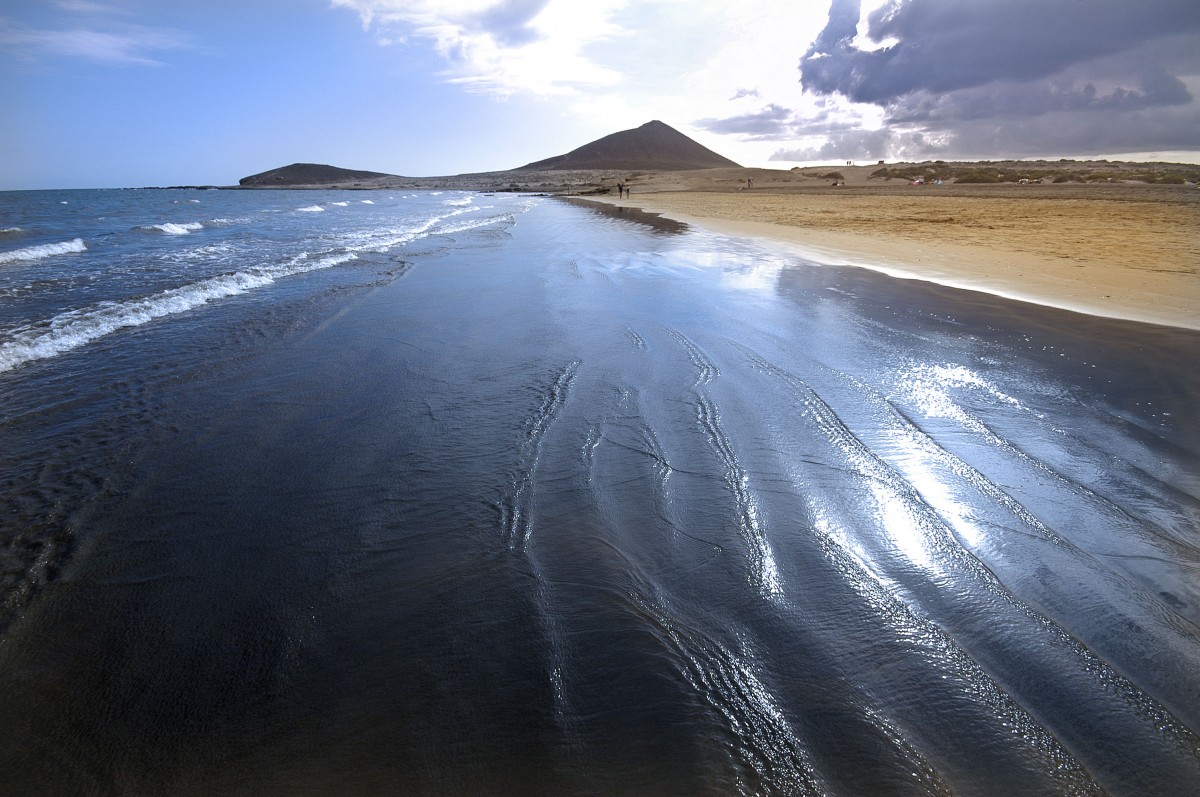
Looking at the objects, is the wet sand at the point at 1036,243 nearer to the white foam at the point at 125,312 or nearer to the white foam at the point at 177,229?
the white foam at the point at 125,312

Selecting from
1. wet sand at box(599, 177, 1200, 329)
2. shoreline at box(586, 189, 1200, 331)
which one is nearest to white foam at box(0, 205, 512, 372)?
shoreline at box(586, 189, 1200, 331)

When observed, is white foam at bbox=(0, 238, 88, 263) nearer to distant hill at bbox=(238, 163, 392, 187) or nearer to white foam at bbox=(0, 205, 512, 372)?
white foam at bbox=(0, 205, 512, 372)

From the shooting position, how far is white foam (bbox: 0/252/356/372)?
7.00 meters

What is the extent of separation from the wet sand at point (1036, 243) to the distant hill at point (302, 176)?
Result: 186040 millimetres

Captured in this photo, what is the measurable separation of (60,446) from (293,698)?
3884 millimetres

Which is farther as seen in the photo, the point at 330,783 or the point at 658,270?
the point at 658,270

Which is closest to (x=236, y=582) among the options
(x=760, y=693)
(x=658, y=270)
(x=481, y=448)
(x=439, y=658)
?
(x=439, y=658)

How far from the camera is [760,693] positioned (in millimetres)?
2256

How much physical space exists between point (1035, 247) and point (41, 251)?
2725 centimetres

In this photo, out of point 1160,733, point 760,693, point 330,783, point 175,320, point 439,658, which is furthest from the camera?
point 175,320

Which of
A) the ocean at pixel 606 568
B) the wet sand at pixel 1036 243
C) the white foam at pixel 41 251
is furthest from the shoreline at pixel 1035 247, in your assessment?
the white foam at pixel 41 251

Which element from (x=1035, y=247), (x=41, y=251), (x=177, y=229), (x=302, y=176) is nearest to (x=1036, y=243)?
(x=1035, y=247)

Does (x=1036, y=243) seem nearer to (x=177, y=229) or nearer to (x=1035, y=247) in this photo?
(x=1035, y=247)

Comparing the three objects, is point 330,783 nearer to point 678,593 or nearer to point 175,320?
point 678,593
